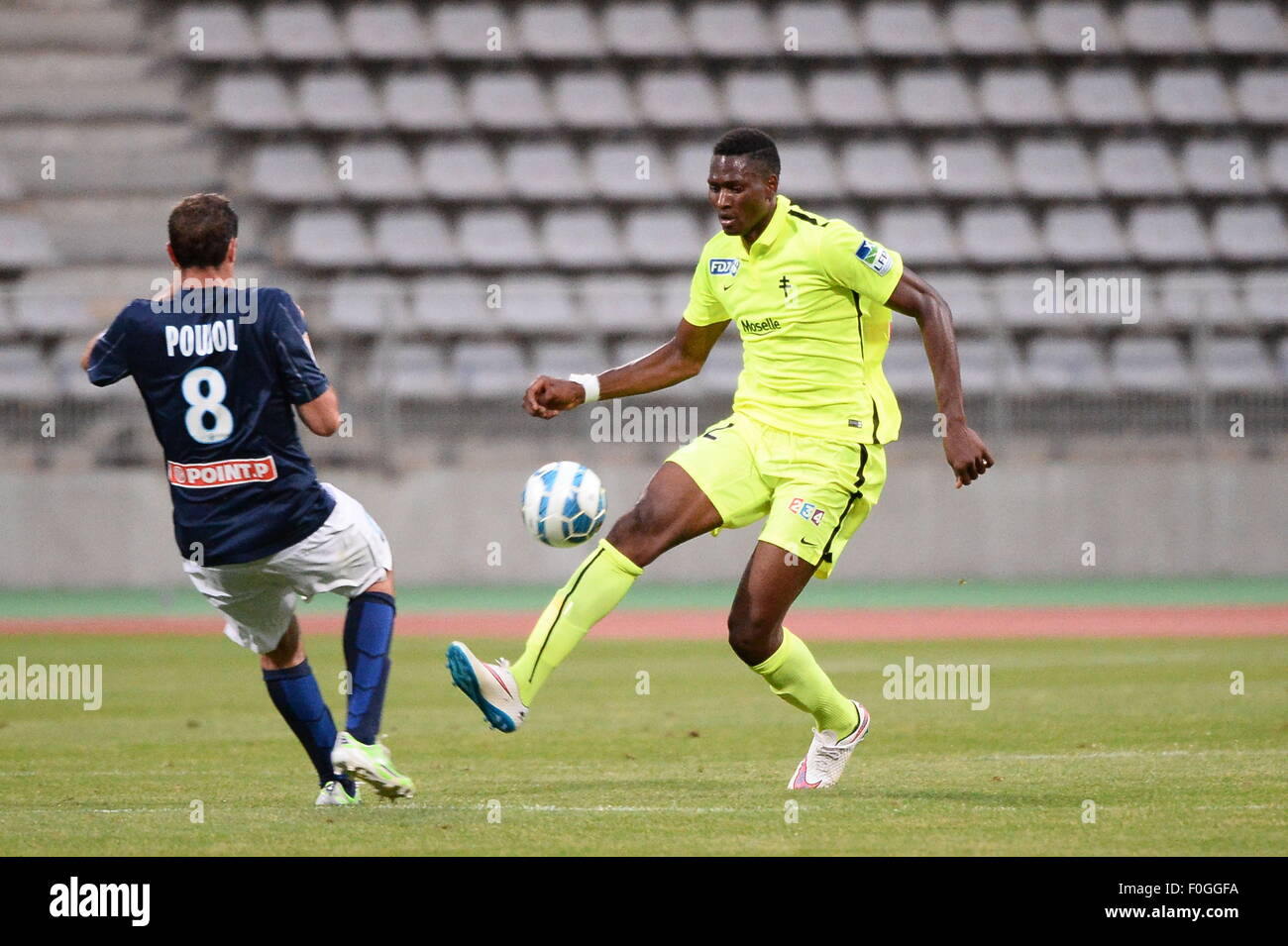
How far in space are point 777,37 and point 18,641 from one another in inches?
610

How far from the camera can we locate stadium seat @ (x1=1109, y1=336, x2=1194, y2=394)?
846 inches

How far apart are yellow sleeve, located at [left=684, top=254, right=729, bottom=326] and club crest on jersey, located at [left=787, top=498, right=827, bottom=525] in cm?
100

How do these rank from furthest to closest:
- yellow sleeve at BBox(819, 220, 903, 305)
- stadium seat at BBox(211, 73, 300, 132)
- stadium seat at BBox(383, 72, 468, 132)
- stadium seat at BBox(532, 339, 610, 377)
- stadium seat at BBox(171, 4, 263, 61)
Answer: stadium seat at BBox(171, 4, 263, 61), stadium seat at BBox(383, 72, 468, 132), stadium seat at BBox(211, 73, 300, 132), stadium seat at BBox(532, 339, 610, 377), yellow sleeve at BBox(819, 220, 903, 305)

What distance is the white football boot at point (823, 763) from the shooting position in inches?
285

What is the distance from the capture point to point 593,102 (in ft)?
83.4

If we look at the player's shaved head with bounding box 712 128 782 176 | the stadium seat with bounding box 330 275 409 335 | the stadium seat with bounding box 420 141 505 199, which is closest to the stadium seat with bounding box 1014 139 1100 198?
the stadium seat with bounding box 420 141 505 199

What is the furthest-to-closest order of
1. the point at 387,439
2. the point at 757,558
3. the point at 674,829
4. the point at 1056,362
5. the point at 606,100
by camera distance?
1. the point at 606,100
2. the point at 1056,362
3. the point at 387,439
4. the point at 757,558
5. the point at 674,829

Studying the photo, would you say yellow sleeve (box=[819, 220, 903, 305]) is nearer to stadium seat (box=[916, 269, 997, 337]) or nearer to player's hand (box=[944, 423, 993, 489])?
player's hand (box=[944, 423, 993, 489])

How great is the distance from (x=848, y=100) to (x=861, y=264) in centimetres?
1929

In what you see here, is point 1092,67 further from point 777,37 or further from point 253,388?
point 253,388

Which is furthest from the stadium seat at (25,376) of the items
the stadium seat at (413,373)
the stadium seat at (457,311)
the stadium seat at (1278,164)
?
the stadium seat at (1278,164)

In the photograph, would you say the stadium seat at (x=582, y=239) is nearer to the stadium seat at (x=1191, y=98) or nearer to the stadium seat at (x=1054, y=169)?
the stadium seat at (x=1054, y=169)
